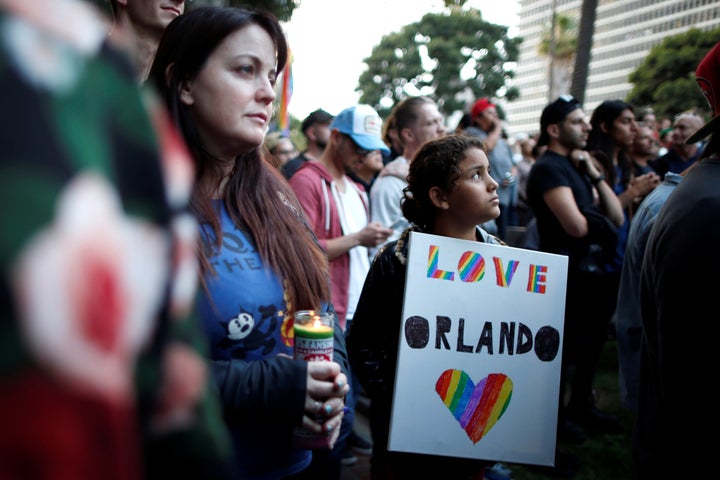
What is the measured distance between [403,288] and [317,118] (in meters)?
4.07

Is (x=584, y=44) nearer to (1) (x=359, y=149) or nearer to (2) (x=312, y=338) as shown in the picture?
(1) (x=359, y=149)

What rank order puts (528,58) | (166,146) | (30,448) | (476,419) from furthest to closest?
(528,58), (476,419), (166,146), (30,448)

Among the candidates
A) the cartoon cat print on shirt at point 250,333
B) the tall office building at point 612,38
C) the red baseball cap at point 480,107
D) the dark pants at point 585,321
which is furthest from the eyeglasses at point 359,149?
the tall office building at point 612,38

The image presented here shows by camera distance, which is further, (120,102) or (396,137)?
(396,137)

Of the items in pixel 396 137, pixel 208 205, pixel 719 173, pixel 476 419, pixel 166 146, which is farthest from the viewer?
pixel 396 137

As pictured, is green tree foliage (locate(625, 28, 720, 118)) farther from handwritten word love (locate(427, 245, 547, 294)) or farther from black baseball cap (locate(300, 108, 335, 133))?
handwritten word love (locate(427, 245, 547, 294))

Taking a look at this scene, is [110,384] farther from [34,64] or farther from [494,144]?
[494,144]

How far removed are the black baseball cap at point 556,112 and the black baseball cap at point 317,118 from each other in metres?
2.44

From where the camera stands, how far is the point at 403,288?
7.80 feet

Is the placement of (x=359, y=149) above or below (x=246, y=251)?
above

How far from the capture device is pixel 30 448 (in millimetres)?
438

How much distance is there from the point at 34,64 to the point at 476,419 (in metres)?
Answer: 2.03

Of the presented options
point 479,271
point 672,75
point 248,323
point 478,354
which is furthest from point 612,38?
point 248,323

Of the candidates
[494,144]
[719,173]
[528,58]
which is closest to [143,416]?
[719,173]
